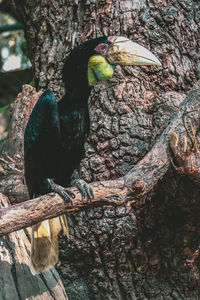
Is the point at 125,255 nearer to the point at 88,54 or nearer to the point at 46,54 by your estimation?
the point at 88,54

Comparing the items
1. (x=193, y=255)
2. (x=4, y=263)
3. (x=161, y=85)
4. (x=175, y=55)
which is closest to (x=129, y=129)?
(x=161, y=85)

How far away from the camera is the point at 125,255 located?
283 centimetres

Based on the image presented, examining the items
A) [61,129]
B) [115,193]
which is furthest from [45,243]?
[115,193]

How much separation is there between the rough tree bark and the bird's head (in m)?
0.14

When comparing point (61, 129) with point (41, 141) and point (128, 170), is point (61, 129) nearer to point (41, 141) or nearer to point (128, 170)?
point (41, 141)

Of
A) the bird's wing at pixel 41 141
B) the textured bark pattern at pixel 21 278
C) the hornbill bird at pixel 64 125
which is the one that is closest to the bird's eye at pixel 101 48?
the hornbill bird at pixel 64 125

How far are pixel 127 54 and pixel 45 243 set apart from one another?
1373 millimetres

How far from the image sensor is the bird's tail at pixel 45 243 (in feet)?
9.00

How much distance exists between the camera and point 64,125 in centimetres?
298

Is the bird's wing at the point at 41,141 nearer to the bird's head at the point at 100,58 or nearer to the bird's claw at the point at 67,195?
the bird's head at the point at 100,58

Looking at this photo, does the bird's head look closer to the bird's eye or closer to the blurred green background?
the bird's eye

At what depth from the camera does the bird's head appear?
2.84 meters

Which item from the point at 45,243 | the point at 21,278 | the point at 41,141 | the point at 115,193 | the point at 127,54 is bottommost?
the point at 21,278

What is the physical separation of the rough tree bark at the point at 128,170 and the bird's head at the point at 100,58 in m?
0.14
